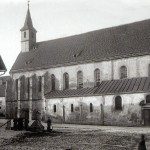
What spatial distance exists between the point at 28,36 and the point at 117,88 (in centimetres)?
2110

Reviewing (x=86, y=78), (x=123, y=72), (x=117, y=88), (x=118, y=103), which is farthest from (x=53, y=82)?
(x=118, y=103)

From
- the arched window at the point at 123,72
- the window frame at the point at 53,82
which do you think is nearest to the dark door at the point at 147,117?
the arched window at the point at 123,72

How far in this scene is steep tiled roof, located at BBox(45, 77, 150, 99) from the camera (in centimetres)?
2890

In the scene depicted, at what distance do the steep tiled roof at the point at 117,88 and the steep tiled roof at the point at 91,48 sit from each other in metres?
3.48

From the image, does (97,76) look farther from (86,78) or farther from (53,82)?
(53,82)

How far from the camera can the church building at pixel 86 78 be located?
98.0 ft

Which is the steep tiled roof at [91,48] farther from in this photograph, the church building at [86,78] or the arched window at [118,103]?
the arched window at [118,103]

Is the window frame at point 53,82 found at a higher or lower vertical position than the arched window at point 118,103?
higher

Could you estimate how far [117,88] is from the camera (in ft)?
100

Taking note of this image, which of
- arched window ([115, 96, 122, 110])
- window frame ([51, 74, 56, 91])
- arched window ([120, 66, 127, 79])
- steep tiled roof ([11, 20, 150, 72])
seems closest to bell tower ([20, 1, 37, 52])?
steep tiled roof ([11, 20, 150, 72])

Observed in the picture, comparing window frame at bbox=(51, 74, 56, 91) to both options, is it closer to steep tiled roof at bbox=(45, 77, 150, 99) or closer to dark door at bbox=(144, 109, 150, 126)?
steep tiled roof at bbox=(45, 77, 150, 99)

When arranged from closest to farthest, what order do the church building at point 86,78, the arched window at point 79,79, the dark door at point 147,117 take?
the dark door at point 147,117 < the church building at point 86,78 < the arched window at point 79,79

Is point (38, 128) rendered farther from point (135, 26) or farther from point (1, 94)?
point (1, 94)

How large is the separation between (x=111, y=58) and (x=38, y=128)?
16.3m
